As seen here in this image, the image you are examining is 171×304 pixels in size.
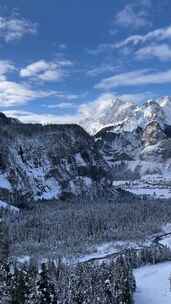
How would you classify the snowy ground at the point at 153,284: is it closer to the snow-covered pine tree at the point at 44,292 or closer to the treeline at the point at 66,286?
the treeline at the point at 66,286

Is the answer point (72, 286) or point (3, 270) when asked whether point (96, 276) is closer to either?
point (72, 286)

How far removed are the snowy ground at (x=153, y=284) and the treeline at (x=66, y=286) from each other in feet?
22.3

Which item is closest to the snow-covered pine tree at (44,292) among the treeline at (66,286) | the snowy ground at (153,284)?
the treeline at (66,286)

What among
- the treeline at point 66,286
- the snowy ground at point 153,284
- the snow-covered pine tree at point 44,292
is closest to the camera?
the snow-covered pine tree at point 44,292

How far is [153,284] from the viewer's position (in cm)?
15162

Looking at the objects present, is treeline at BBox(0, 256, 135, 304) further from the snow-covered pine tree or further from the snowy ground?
the snowy ground

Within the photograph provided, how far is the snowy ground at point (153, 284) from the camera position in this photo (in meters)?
136

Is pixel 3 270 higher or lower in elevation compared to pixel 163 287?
higher

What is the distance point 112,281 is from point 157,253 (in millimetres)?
63079

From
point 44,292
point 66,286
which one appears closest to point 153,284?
point 66,286

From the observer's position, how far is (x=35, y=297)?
9875 cm

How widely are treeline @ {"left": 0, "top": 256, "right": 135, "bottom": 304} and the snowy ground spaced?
678cm

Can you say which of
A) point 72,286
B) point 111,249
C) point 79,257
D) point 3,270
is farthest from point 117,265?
point 111,249

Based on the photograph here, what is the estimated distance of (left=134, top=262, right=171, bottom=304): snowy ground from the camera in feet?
445
